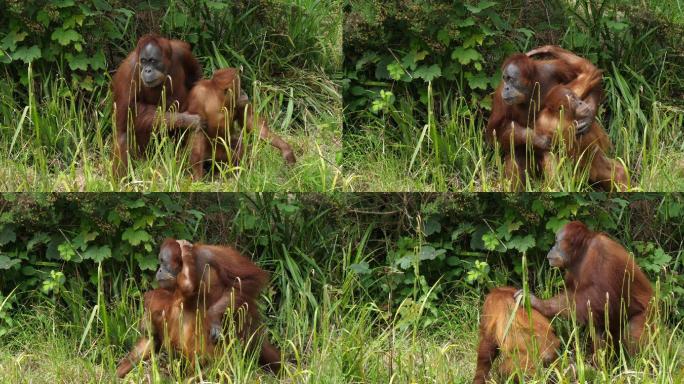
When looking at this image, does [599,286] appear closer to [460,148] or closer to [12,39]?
[460,148]

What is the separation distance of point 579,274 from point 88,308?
91.3 inches

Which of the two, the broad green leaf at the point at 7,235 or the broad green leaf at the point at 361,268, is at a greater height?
the broad green leaf at the point at 7,235

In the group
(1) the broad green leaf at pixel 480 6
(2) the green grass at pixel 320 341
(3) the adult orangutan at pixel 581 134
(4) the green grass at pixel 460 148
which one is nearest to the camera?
(2) the green grass at pixel 320 341

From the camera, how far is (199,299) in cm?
554

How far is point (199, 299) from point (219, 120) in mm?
845

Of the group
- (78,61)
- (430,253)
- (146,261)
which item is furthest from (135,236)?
(430,253)

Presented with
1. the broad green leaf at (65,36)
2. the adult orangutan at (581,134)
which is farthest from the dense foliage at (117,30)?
the adult orangutan at (581,134)

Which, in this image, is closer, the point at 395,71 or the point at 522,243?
the point at 522,243

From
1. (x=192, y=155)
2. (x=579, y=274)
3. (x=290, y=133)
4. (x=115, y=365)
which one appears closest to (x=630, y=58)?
(x=579, y=274)

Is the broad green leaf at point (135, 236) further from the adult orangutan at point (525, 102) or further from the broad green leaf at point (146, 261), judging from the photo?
the adult orangutan at point (525, 102)

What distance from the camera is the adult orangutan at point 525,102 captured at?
5.72 metres

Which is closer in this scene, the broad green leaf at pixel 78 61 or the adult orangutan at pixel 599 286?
the adult orangutan at pixel 599 286

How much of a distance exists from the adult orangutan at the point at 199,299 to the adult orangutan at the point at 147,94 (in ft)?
1.73

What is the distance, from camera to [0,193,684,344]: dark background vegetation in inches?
233
